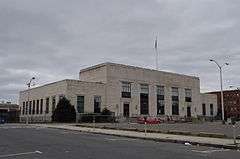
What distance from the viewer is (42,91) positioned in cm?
9731

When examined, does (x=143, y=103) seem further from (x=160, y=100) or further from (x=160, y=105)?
(x=160, y=100)

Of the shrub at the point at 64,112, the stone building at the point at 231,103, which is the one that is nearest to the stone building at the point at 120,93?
the shrub at the point at 64,112

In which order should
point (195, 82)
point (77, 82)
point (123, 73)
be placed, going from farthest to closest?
point (195, 82)
point (123, 73)
point (77, 82)

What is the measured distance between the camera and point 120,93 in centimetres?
9175

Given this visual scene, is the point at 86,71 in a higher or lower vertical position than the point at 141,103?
higher

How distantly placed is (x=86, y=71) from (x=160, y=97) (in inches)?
817

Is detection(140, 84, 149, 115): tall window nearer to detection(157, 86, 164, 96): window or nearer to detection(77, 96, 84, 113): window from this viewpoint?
detection(157, 86, 164, 96): window

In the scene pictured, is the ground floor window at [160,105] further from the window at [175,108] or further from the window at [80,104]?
the window at [80,104]

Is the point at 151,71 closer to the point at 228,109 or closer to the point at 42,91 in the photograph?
the point at 42,91

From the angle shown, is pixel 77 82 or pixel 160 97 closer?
pixel 77 82

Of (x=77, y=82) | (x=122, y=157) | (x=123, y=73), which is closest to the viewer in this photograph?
(x=122, y=157)

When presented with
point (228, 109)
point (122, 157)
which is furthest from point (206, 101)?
point (122, 157)

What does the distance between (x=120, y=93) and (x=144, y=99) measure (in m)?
8.33

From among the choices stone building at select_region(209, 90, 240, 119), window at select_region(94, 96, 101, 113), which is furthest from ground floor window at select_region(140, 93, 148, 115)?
stone building at select_region(209, 90, 240, 119)
